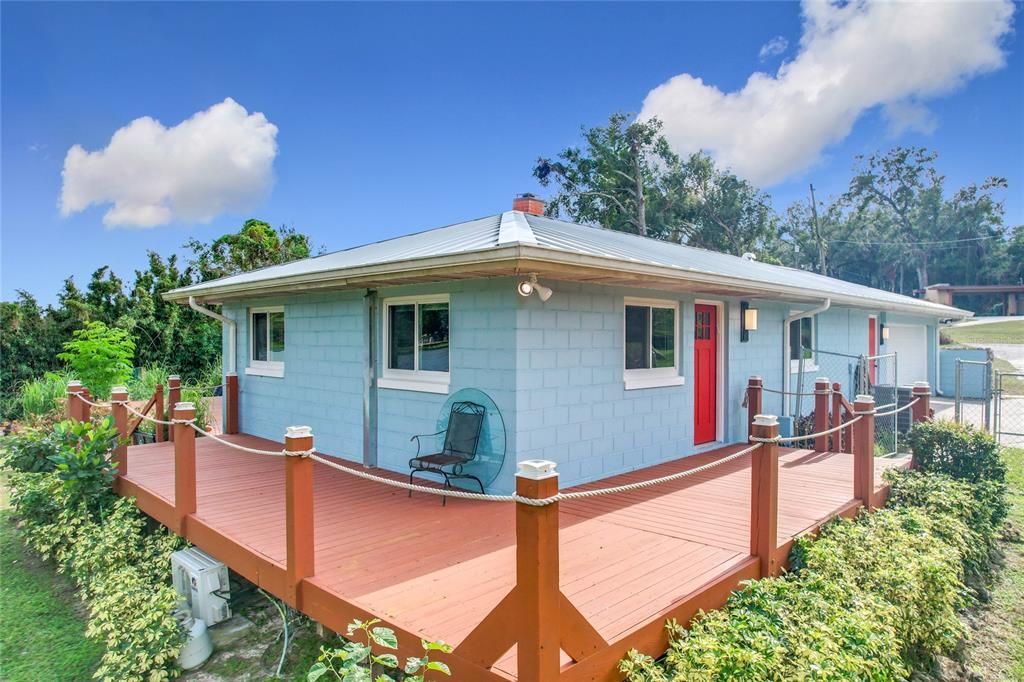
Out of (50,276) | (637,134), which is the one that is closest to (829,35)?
(637,134)

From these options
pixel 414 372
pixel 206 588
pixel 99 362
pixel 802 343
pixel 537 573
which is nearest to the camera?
pixel 537 573

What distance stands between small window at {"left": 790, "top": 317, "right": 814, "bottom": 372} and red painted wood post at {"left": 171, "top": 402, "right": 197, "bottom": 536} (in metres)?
9.22

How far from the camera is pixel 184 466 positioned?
4961 millimetres

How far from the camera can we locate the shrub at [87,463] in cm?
611

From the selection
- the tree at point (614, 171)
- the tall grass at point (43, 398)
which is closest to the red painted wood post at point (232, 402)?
the tall grass at point (43, 398)

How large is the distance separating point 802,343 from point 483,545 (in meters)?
8.72

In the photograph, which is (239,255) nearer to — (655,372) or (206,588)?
(655,372)

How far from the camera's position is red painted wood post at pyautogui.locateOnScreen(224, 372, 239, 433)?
9.84 metres

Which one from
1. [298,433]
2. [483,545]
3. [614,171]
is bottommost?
[483,545]

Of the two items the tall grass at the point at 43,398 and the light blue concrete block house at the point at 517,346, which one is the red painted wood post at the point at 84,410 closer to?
the light blue concrete block house at the point at 517,346

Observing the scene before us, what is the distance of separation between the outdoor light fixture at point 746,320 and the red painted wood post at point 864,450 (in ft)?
9.91

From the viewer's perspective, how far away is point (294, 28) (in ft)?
42.7

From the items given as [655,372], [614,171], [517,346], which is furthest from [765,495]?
[614,171]

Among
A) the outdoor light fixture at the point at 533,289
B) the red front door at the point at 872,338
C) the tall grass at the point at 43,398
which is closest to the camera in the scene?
the outdoor light fixture at the point at 533,289
